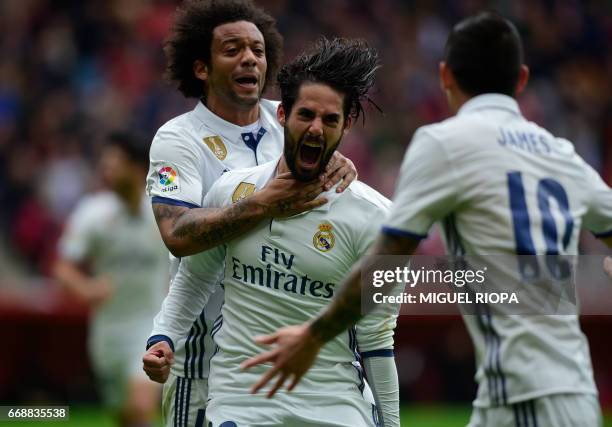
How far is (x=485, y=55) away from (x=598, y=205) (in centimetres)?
66

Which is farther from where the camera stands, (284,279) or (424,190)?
(284,279)

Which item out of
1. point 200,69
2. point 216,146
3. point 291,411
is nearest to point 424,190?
point 291,411

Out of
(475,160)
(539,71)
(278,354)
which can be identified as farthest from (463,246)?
(539,71)

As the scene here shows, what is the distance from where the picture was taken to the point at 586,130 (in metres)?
14.2

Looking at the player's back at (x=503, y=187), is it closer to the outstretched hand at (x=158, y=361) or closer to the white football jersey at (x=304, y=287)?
the white football jersey at (x=304, y=287)

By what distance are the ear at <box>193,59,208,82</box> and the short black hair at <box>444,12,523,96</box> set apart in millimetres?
2184

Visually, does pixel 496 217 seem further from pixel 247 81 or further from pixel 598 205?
pixel 247 81

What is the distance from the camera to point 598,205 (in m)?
3.90

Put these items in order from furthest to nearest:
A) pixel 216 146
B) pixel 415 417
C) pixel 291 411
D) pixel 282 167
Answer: pixel 415 417 < pixel 216 146 < pixel 282 167 < pixel 291 411

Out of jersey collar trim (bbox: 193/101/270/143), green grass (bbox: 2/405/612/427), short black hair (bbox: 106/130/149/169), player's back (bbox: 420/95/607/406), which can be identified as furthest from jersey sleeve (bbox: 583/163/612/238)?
green grass (bbox: 2/405/612/427)

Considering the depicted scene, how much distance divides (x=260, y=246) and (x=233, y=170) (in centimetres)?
65

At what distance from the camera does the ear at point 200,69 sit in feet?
19.0

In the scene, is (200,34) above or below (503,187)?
above

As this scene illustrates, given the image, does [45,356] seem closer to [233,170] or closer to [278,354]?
[233,170]
